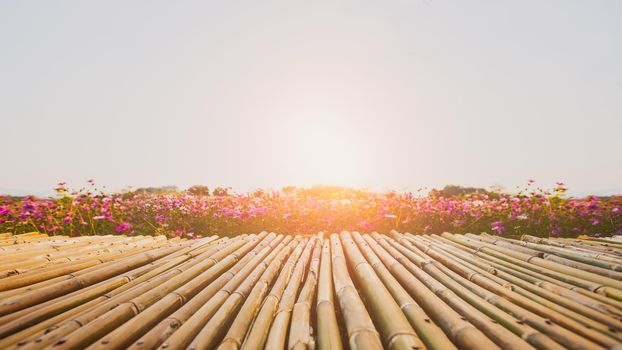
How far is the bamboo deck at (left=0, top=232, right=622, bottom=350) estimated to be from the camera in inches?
54.2

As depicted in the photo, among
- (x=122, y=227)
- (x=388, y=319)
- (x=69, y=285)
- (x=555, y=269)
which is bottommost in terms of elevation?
(x=122, y=227)

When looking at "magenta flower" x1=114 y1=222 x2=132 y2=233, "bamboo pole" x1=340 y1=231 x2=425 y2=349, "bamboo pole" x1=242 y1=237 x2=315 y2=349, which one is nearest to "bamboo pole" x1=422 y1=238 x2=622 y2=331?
"bamboo pole" x1=340 y1=231 x2=425 y2=349

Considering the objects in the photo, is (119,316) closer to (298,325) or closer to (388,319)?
(298,325)

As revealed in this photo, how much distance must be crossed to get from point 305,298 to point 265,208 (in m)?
4.64

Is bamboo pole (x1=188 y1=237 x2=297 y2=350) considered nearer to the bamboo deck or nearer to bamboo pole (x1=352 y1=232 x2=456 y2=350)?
the bamboo deck

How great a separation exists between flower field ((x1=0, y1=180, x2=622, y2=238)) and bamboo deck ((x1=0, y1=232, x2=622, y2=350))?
3.18m

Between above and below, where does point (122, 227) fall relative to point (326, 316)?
below

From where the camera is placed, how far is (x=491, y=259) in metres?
2.74

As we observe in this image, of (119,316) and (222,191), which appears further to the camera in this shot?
(222,191)

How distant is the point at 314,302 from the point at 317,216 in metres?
4.54

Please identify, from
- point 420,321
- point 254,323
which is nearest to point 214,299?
point 254,323

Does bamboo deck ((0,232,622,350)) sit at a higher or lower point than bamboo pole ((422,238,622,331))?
lower

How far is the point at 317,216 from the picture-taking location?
21.7 feet

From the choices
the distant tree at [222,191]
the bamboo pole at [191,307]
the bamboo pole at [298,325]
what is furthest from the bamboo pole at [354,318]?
the distant tree at [222,191]
